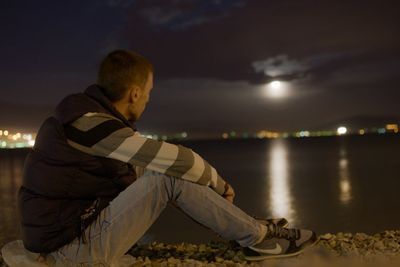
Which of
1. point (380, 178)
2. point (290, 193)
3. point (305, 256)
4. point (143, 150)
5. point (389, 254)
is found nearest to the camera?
point (143, 150)

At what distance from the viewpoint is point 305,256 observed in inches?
147

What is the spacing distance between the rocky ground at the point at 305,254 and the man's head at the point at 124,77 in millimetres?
1447

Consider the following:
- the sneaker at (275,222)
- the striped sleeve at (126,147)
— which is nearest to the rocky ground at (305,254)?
the sneaker at (275,222)

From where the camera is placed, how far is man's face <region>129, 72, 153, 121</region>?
129 inches

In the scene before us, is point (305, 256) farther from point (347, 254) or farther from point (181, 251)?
point (181, 251)

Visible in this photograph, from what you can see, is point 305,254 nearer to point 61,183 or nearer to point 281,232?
point 281,232

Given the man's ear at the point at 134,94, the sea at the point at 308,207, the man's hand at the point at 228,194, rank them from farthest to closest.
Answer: the sea at the point at 308,207 → the man's hand at the point at 228,194 → the man's ear at the point at 134,94

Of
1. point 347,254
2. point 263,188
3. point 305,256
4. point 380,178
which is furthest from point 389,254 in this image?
point 380,178

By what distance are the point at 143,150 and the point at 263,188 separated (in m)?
25.1

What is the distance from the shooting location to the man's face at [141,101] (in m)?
3.29

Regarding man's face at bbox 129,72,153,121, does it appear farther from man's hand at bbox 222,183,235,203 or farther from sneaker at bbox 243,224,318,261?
sneaker at bbox 243,224,318,261

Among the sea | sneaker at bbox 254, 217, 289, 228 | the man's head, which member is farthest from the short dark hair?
the sea

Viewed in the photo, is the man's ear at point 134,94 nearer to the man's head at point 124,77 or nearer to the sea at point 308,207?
the man's head at point 124,77

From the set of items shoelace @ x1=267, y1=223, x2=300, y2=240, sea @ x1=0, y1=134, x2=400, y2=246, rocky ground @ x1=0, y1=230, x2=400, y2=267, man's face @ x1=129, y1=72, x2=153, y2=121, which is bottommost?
sea @ x1=0, y1=134, x2=400, y2=246
